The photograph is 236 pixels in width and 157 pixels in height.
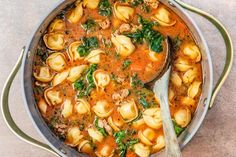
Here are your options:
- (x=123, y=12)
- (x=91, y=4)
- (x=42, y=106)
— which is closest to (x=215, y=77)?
(x=123, y=12)

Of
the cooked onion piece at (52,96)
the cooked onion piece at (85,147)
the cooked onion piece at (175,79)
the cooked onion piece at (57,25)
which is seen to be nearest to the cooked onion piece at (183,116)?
the cooked onion piece at (175,79)

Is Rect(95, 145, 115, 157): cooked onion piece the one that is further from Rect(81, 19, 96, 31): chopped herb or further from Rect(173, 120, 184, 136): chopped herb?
Rect(81, 19, 96, 31): chopped herb

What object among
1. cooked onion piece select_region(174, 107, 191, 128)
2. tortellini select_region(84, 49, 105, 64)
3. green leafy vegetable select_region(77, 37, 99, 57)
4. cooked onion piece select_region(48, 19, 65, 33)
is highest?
cooked onion piece select_region(48, 19, 65, 33)

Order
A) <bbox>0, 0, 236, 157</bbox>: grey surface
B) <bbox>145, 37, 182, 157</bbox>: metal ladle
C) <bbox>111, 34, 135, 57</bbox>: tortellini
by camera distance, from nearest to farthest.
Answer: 1. <bbox>145, 37, 182, 157</bbox>: metal ladle
2. <bbox>111, 34, 135, 57</bbox>: tortellini
3. <bbox>0, 0, 236, 157</bbox>: grey surface

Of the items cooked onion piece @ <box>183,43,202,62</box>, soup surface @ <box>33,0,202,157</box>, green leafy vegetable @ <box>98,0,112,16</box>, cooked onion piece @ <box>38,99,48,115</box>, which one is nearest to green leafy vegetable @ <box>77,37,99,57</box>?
soup surface @ <box>33,0,202,157</box>

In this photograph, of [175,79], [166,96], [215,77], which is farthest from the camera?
[215,77]

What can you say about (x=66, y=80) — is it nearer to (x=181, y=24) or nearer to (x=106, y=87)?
(x=106, y=87)

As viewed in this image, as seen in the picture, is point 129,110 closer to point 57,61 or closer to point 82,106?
point 82,106
